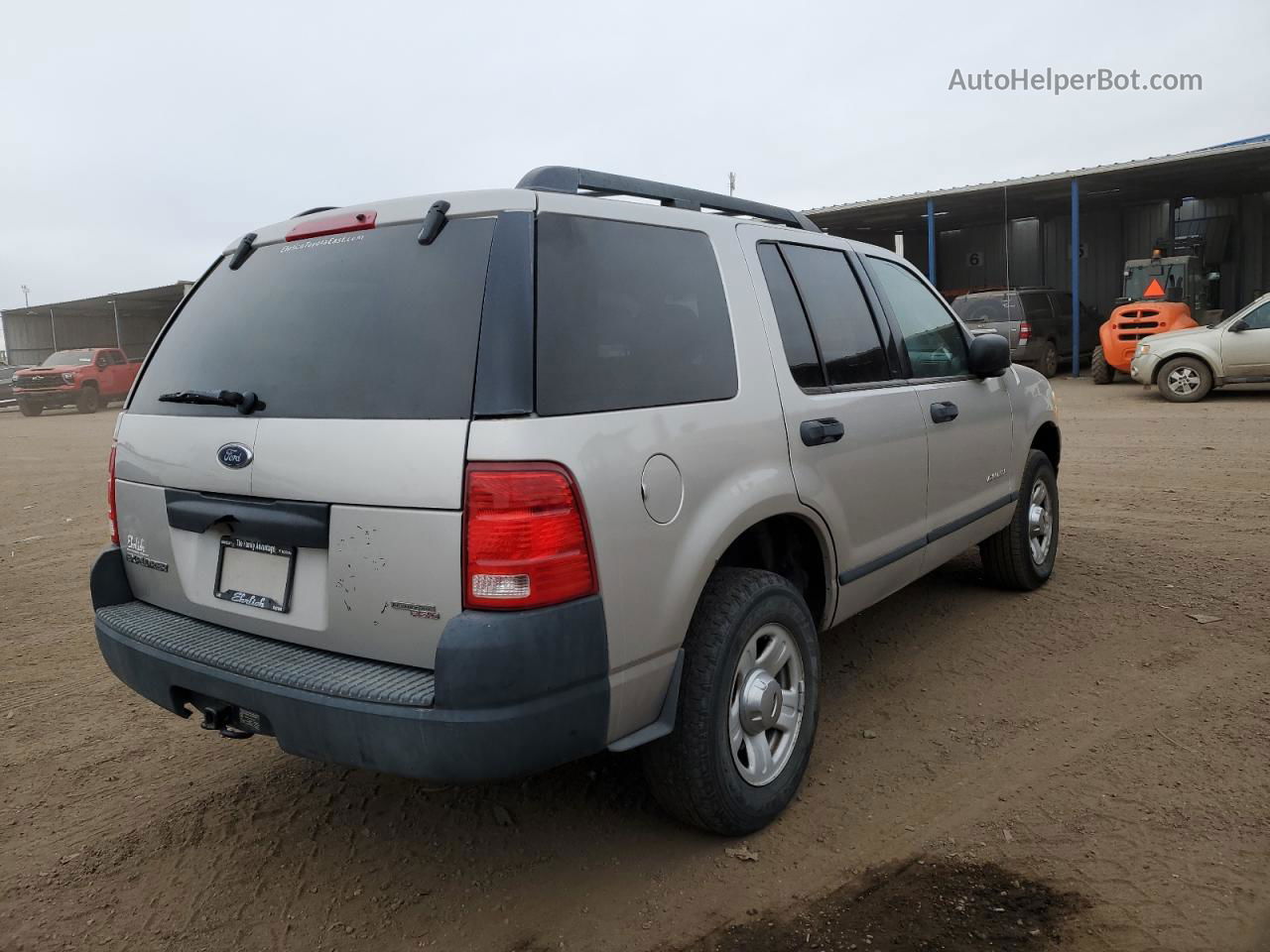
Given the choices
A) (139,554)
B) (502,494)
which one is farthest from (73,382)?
(502,494)

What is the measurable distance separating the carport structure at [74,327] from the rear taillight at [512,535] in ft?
121

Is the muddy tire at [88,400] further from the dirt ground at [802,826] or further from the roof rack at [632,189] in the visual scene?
the roof rack at [632,189]

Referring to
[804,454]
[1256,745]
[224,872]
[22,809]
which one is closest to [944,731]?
[1256,745]

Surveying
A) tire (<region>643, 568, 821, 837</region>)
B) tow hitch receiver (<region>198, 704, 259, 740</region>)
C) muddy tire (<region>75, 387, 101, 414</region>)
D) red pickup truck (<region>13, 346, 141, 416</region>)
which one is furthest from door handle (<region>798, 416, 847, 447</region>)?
muddy tire (<region>75, 387, 101, 414</region>)

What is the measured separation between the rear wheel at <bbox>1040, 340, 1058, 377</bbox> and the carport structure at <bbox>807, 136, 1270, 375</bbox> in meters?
1.03

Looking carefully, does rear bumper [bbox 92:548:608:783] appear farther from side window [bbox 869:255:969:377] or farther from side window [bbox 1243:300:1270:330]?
side window [bbox 1243:300:1270:330]

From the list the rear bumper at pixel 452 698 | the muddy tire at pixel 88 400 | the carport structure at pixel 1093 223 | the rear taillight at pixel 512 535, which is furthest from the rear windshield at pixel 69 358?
the rear taillight at pixel 512 535

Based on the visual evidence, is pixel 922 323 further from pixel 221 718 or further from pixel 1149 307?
pixel 1149 307

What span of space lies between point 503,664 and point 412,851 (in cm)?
108

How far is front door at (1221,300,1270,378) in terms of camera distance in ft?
44.2

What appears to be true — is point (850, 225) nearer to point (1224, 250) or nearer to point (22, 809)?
point (1224, 250)

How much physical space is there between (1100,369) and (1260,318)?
390 cm

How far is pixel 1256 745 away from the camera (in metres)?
3.34

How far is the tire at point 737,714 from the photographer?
2676 millimetres
